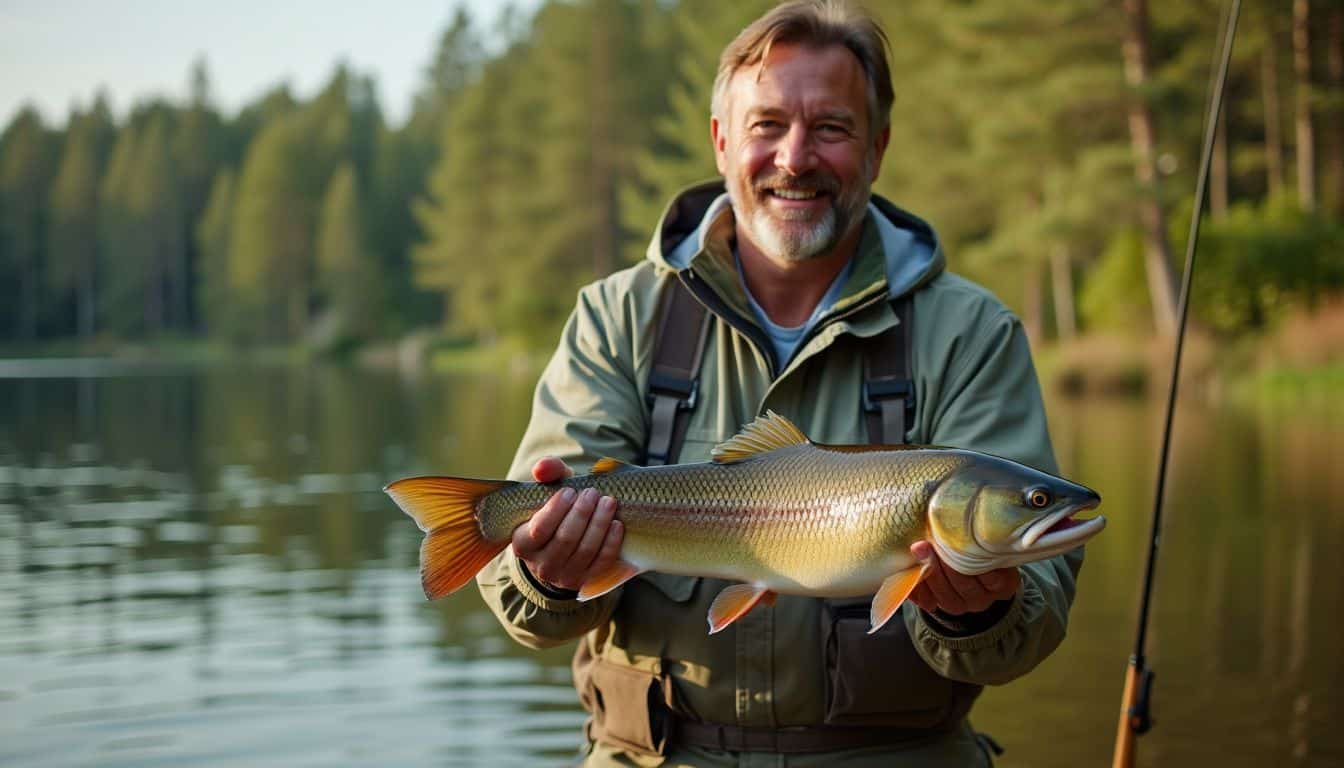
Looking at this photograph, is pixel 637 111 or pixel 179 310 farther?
pixel 179 310

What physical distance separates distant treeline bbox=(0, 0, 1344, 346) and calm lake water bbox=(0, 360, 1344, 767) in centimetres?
1252

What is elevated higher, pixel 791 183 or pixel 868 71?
A: pixel 868 71

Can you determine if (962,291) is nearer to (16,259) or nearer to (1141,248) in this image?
(1141,248)

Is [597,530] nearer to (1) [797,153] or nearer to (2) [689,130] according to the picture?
(1) [797,153]

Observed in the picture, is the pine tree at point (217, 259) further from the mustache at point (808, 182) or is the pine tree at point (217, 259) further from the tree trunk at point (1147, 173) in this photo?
the mustache at point (808, 182)

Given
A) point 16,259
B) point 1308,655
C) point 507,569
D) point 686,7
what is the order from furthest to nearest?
point 16,259 < point 686,7 < point 1308,655 < point 507,569

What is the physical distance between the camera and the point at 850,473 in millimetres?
2883

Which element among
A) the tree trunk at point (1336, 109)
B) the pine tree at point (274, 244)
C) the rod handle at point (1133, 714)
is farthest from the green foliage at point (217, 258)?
the rod handle at point (1133, 714)

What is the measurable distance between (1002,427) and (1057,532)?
0.69 metres

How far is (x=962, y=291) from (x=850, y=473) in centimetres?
76

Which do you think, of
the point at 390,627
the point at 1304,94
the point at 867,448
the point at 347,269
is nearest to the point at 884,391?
the point at 867,448

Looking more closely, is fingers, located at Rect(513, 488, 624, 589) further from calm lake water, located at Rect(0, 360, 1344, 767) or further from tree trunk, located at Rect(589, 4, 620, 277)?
tree trunk, located at Rect(589, 4, 620, 277)

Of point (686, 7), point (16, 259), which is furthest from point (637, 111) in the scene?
point (16, 259)

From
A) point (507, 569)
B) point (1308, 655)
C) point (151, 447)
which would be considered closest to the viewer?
point (507, 569)
